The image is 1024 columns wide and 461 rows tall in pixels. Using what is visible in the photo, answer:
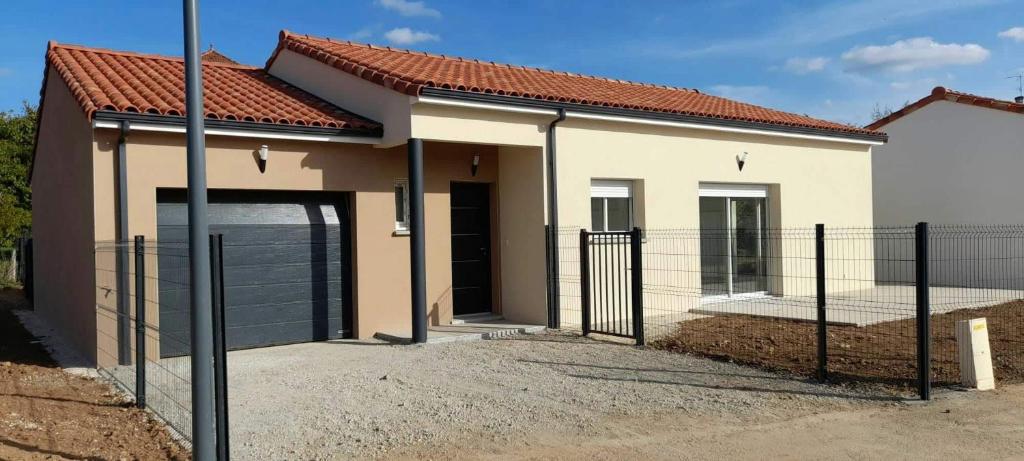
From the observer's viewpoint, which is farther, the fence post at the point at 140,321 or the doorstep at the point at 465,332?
the doorstep at the point at 465,332

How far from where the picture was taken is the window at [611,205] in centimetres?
1264

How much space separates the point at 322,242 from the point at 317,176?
958 millimetres

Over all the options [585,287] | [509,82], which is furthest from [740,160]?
[585,287]

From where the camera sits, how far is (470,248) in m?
12.6

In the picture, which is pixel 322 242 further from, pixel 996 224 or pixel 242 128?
pixel 996 224

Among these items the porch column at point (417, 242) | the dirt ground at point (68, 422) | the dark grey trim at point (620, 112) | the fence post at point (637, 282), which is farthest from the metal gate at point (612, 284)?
the dirt ground at point (68, 422)

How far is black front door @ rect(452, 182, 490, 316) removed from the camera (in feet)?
41.0

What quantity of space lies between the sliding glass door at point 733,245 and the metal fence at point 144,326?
27.1 ft

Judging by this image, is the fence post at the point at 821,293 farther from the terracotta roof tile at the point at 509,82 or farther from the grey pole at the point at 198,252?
the grey pole at the point at 198,252

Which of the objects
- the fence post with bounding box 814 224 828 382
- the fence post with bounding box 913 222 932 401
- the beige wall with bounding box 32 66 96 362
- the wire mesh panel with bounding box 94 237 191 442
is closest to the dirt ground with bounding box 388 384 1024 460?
the fence post with bounding box 913 222 932 401

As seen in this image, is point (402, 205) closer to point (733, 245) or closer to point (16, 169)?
point (733, 245)

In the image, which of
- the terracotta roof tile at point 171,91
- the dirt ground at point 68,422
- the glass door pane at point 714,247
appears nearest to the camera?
the dirt ground at point 68,422

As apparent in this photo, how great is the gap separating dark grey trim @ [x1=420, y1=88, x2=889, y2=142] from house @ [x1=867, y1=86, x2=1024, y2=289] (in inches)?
145

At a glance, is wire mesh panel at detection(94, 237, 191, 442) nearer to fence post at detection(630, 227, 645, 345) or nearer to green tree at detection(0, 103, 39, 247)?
fence post at detection(630, 227, 645, 345)
